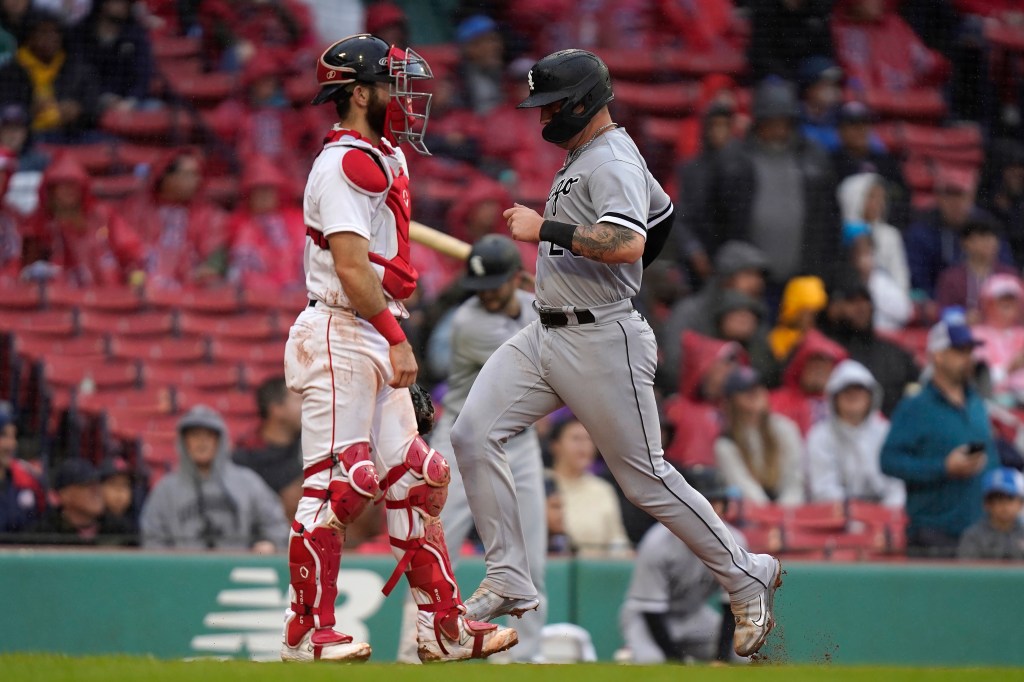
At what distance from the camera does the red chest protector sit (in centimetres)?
469

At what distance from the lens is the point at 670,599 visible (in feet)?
23.7

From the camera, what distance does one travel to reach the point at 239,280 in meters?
9.42

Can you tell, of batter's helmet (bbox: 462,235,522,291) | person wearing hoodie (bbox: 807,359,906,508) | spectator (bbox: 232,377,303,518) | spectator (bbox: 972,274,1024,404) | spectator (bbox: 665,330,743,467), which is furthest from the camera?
spectator (bbox: 972,274,1024,404)

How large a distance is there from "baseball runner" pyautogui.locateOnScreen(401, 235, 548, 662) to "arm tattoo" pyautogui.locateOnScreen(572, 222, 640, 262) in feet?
6.41

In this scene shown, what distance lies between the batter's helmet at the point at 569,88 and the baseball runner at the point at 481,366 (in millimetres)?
1702

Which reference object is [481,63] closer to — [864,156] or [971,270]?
[864,156]

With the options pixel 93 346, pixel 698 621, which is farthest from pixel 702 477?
pixel 93 346

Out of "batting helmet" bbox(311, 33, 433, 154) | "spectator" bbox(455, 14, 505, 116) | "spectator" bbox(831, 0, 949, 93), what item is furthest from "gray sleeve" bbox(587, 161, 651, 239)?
"spectator" bbox(831, 0, 949, 93)

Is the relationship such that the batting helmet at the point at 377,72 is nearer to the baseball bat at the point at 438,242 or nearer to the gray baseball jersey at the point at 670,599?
the baseball bat at the point at 438,242

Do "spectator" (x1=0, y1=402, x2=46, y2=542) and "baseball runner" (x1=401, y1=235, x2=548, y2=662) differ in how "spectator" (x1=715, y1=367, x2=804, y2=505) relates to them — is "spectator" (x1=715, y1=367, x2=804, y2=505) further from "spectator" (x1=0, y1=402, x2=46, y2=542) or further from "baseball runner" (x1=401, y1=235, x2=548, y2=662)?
"spectator" (x1=0, y1=402, x2=46, y2=542)

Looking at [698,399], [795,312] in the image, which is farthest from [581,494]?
[795,312]

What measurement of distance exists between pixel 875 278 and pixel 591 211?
5.23 metres

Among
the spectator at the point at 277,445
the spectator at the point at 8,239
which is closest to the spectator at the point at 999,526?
the spectator at the point at 277,445

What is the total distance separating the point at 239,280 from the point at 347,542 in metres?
2.17
